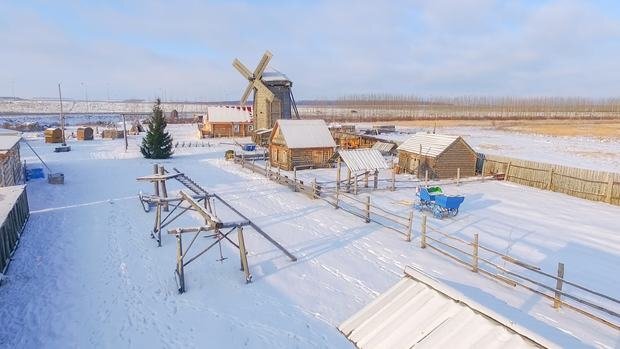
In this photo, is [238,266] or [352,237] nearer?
[238,266]

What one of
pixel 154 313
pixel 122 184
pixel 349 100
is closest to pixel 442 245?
pixel 154 313

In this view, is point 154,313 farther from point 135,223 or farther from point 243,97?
point 243,97

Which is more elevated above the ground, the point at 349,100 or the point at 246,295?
the point at 349,100

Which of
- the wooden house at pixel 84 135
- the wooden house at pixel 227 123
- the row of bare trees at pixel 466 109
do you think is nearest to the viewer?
the wooden house at pixel 84 135

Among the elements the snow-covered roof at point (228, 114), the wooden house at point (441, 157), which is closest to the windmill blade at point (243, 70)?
the snow-covered roof at point (228, 114)

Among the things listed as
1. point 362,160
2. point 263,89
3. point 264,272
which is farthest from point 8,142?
point 263,89

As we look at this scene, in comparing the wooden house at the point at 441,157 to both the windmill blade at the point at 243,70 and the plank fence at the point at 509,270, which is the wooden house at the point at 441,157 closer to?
the plank fence at the point at 509,270
